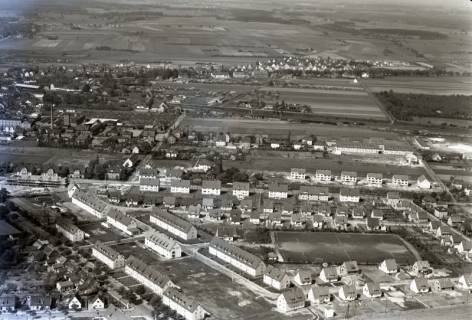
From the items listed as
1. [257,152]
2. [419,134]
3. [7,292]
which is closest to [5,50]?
[257,152]

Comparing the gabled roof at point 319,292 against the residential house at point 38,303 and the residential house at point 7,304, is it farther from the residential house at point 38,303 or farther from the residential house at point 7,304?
the residential house at point 7,304

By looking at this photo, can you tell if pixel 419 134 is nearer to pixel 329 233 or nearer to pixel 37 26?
pixel 329 233

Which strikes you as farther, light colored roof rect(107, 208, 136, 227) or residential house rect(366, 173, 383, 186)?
residential house rect(366, 173, 383, 186)

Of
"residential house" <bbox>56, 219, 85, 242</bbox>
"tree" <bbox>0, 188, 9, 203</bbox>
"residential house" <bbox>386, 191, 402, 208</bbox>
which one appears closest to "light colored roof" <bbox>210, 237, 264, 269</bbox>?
"residential house" <bbox>56, 219, 85, 242</bbox>

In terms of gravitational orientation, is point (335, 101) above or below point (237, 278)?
below

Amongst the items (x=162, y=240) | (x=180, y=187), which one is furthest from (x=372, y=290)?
(x=180, y=187)

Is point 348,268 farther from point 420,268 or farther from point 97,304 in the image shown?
point 97,304

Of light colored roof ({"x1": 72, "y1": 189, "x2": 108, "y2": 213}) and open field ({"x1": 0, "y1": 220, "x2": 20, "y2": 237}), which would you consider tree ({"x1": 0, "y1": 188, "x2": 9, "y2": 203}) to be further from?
open field ({"x1": 0, "y1": 220, "x2": 20, "y2": 237})
